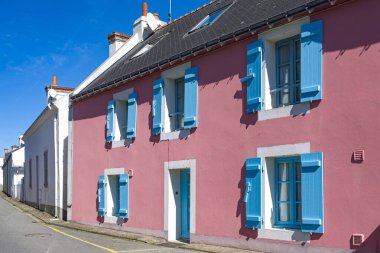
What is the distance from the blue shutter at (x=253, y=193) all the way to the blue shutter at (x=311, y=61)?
5.81 feet

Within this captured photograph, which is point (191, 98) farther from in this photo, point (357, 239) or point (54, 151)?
point (54, 151)

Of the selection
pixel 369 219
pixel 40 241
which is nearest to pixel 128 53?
pixel 40 241

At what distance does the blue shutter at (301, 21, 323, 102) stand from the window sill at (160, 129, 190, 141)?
4.05 meters

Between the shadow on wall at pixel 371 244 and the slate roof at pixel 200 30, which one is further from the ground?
the slate roof at pixel 200 30

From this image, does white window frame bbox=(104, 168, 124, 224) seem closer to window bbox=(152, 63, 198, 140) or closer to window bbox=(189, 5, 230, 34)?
→ window bbox=(152, 63, 198, 140)

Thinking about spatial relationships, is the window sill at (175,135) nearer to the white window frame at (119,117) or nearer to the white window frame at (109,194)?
the white window frame at (109,194)

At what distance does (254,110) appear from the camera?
33.6 feet

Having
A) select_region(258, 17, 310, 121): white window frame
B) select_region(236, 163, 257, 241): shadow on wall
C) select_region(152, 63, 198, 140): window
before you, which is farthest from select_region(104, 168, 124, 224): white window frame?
select_region(258, 17, 310, 121): white window frame

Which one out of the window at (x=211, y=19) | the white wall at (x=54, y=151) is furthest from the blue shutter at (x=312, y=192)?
the white wall at (x=54, y=151)

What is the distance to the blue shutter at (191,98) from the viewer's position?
12.1m

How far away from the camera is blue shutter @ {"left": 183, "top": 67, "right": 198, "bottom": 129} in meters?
12.1

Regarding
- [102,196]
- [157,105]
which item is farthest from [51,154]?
[157,105]

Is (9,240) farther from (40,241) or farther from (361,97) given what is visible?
(361,97)

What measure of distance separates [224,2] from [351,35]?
308 inches
